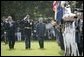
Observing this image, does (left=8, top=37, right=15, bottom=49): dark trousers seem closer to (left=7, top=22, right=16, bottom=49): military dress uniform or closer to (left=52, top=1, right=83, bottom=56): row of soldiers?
(left=7, top=22, right=16, bottom=49): military dress uniform

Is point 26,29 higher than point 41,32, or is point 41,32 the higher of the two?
point 26,29

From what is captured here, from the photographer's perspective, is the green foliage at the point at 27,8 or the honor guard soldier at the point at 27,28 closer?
the honor guard soldier at the point at 27,28

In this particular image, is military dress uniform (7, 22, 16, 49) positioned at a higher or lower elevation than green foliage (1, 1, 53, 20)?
lower

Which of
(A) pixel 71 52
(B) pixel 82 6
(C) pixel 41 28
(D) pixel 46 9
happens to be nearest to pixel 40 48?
(C) pixel 41 28

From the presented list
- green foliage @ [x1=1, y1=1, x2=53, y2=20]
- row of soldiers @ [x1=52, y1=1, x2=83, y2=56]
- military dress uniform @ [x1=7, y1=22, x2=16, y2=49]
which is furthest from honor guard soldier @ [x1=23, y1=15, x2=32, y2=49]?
row of soldiers @ [x1=52, y1=1, x2=83, y2=56]

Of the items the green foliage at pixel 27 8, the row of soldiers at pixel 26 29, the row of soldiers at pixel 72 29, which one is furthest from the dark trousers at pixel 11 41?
the row of soldiers at pixel 72 29

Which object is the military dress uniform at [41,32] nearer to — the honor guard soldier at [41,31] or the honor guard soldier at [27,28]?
the honor guard soldier at [41,31]

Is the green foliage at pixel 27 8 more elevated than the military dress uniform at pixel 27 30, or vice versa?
the green foliage at pixel 27 8

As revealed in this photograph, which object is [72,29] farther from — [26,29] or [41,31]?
[26,29]

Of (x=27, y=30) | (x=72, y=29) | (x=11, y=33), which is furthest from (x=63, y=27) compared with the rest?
(x=11, y=33)

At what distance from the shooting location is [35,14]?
55.4 ft

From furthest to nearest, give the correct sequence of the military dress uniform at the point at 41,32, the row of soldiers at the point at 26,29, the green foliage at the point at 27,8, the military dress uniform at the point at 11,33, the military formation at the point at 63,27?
1. the military dress uniform at the point at 11,33
2. the green foliage at the point at 27,8
3. the row of soldiers at the point at 26,29
4. the military dress uniform at the point at 41,32
5. the military formation at the point at 63,27

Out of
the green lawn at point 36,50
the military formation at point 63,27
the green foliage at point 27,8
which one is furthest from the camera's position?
the green foliage at point 27,8

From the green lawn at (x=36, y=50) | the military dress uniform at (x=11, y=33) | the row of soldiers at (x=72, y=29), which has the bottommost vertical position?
the green lawn at (x=36, y=50)
